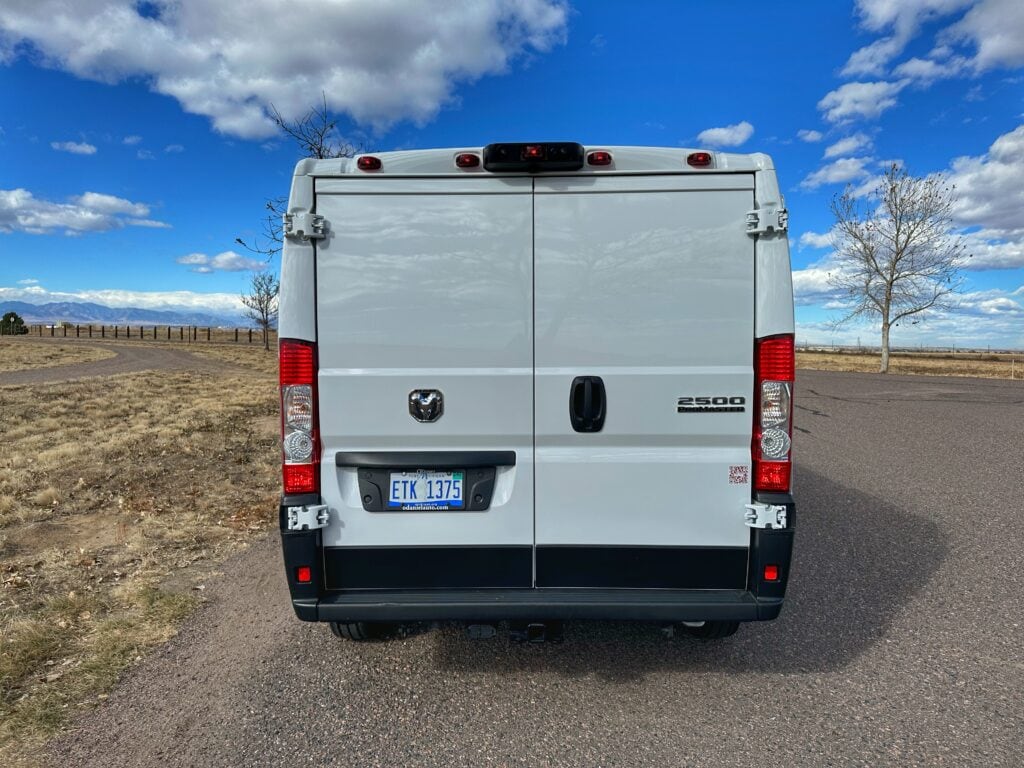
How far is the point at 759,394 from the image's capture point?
2695 millimetres

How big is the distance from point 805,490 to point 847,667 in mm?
4171

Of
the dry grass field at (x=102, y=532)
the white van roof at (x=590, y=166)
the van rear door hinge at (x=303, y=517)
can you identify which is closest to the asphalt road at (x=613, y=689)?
the dry grass field at (x=102, y=532)

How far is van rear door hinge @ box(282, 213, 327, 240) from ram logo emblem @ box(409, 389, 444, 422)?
31.9 inches

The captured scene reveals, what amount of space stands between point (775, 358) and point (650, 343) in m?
0.55

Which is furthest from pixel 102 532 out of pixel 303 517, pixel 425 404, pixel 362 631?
pixel 425 404

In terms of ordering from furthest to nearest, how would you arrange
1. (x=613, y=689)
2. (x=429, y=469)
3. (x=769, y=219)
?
(x=613, y=689)
(x=429, y=469)
(x=769, y=219)

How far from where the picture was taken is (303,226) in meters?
2.66

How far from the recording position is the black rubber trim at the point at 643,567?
2.80 m

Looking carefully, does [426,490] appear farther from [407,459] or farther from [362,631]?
[362,631]

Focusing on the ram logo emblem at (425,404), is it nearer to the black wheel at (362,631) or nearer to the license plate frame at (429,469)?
the license plate frame at (429,469)

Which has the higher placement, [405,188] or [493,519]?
[405,188]

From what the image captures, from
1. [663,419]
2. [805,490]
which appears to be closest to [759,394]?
[663,419]

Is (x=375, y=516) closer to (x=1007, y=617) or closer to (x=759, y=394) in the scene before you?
(x=759, y=394)

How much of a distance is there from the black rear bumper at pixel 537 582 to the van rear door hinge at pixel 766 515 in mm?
31
